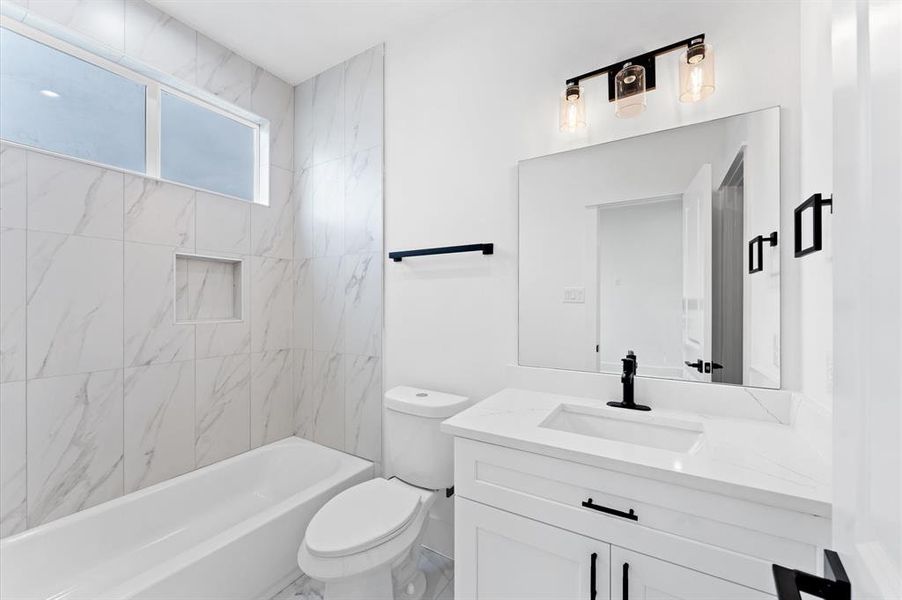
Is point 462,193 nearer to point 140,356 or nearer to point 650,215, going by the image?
point 650,215

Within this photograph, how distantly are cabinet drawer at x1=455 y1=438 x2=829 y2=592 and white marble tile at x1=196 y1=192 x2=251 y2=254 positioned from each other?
1786mm

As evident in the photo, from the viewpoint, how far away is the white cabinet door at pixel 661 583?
899 mm

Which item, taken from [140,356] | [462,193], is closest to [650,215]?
[462,193]

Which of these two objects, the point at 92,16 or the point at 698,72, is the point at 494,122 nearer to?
the point at 698,72

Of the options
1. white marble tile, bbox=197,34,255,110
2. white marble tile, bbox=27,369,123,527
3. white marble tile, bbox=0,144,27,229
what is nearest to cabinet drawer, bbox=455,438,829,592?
white marble tile, bbox=27,369,123,527

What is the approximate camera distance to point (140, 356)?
1.90m

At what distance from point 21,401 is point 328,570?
4.57 feet

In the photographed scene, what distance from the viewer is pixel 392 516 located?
4.88ft

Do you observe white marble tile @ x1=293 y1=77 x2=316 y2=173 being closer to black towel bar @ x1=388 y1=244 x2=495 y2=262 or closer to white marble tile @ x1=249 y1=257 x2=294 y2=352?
white marble tile @ x1=249 y1=257 x2=294 y2=352

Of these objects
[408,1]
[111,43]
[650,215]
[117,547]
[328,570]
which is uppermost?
[408,1]

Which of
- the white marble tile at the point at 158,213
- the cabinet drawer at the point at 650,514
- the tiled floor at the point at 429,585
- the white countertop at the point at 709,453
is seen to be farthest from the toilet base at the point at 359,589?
the white marble tile at the point at 158,213

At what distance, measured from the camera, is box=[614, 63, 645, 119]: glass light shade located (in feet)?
4.66

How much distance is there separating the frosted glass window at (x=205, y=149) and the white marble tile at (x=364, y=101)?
68 cm

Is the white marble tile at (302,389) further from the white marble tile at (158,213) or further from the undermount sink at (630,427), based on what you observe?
the undermount sink at (630,427)
